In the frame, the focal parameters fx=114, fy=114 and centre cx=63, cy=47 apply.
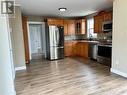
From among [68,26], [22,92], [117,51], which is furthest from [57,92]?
[68,26]

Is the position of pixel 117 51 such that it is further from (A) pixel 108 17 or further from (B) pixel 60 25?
(B) pixel 60 25

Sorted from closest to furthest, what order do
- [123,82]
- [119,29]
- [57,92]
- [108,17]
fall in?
[57,92]
[123,82]
[119,29]
[108,17]

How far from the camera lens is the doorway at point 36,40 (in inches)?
270

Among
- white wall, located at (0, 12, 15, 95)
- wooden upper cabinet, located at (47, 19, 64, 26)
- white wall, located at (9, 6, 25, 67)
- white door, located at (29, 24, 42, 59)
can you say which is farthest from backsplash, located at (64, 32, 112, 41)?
white wall, located at (0, 12, 15, 95)

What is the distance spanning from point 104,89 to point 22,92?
196 centimetres

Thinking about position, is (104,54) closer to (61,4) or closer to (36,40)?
(61,4)

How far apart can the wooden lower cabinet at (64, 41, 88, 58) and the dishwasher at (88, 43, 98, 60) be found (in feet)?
1.60

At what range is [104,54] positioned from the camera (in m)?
4.80

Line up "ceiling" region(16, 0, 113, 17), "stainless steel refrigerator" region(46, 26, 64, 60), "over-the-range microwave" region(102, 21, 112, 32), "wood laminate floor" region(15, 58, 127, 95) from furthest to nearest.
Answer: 1. "stainless steel refrigerator" region(46, 26, 64, 60)
2. "over-the-range microwave" region(102, 21, 112, 32)
3. "ceiling" region(16, 0, 113, 17)
4. "wood laminate floor" region(15, 58, 127, 95)

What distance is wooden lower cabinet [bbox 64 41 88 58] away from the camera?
6501 millimetres

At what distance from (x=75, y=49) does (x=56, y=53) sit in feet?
4.64

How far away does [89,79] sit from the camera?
3.37 m

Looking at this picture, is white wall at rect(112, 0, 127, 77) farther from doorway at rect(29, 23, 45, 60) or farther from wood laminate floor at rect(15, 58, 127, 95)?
doorway at rect(29, 23, 45, 60)

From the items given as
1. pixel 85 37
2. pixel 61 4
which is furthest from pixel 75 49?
pixel 61 4
